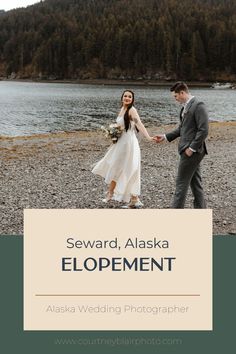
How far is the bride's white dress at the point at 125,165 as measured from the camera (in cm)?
1033

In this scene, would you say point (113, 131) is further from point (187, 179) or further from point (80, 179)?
point (80, 179)

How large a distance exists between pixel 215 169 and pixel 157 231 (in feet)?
42.6

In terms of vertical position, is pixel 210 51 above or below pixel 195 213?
above

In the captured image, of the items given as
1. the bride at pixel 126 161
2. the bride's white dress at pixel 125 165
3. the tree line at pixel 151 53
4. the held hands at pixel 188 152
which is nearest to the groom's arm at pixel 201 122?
the held hands at pixel 188 152

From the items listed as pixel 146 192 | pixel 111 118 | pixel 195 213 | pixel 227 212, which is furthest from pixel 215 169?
pixel 111 118

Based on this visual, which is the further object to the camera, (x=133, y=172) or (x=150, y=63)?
(x=150, y=63)

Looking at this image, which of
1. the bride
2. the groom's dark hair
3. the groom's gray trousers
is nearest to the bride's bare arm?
the bride

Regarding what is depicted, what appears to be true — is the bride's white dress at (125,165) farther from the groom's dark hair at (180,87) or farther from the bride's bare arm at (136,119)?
the groom's dark hair at (180,87)

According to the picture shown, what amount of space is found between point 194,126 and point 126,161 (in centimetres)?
301

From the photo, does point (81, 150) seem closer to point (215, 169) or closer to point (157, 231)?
point (215, 169)

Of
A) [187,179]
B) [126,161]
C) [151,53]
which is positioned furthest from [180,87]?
[151,53]

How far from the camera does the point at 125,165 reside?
10438mm

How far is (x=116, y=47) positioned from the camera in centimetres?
18475

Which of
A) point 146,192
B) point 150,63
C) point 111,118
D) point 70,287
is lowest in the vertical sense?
point 70,287
